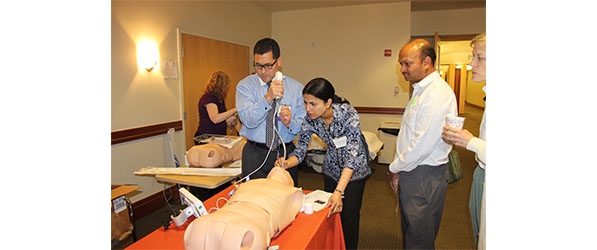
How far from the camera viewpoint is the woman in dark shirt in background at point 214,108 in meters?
3.54

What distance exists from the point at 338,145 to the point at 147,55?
258cm

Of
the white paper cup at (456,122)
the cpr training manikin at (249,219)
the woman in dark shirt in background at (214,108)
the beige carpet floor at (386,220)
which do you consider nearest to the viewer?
the cpr training manikin at (249,219)

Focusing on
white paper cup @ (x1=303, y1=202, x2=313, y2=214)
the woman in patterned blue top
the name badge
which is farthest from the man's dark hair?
white paper cup @ (x1=303, y1=202, x2=313, y2=214)

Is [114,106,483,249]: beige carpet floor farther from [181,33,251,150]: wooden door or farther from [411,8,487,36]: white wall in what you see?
[411,8,487,36]: white wall

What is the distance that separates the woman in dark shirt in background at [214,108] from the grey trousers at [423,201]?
2.03 meters

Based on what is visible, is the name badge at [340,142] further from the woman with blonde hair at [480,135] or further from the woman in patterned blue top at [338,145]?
the woman with blonde hair at [480,135]

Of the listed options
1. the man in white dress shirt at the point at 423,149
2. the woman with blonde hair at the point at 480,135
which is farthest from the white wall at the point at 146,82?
the woman with blonde hair at the point at 480,135

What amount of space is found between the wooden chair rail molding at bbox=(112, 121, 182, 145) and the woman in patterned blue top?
2.02m

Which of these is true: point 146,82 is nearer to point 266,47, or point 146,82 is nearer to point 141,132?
point 141,132

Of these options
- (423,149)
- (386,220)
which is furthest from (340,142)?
(386,220)
